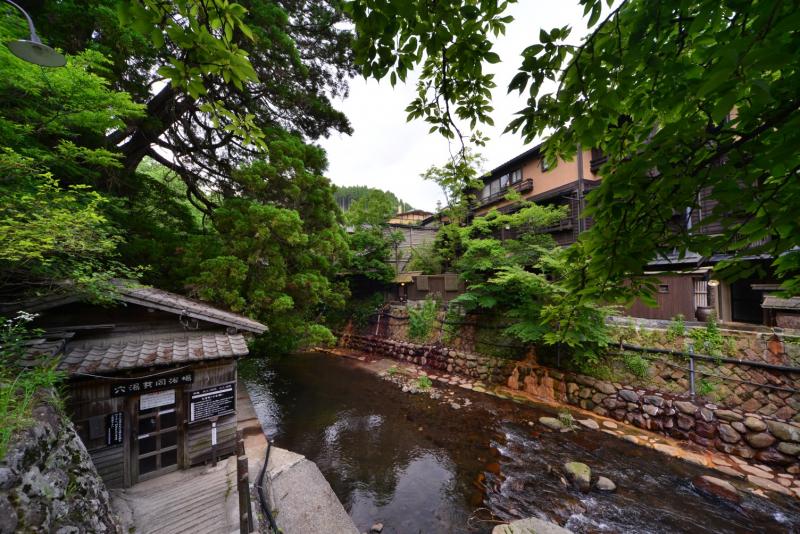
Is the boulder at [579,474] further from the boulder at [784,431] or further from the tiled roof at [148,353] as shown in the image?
the tiled roof at [148,353]

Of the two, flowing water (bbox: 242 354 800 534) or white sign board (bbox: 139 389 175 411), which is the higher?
white sign board (bbox: 139 389 175 411)

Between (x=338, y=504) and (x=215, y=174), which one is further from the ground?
(x=215, y=174)

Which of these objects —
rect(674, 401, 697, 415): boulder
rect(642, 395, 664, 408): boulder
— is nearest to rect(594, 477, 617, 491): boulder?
rect(642, 395, 664, 408): boulder

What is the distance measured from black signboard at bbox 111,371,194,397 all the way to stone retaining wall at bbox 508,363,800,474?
40.8ft

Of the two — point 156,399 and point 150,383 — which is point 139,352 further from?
point 156,399

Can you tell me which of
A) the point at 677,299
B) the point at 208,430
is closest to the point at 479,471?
the point at 208,430

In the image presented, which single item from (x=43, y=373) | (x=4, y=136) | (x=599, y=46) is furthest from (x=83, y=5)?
(x=599, y=46)

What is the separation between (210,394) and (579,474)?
377 inches

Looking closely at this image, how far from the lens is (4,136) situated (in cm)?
475

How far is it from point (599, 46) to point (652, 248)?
150cm

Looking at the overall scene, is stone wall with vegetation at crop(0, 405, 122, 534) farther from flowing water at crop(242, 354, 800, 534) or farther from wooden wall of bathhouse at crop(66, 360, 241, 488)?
flowing water at crop(242, 354, 800, 534)

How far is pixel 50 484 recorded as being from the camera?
3.03 m

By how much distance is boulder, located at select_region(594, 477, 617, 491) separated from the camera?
277 inches

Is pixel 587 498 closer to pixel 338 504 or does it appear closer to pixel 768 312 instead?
pixel 338 504
